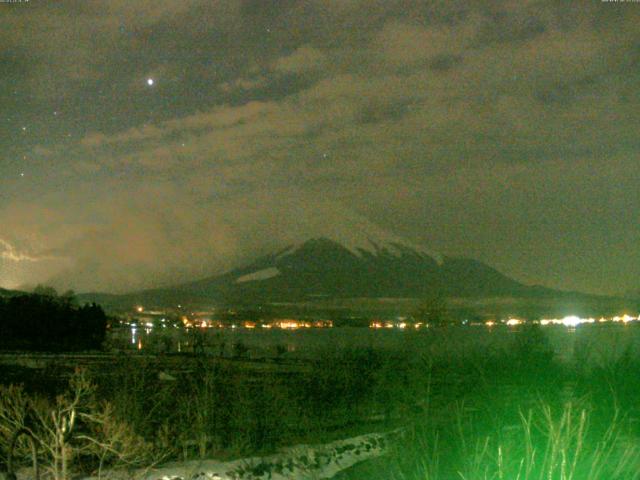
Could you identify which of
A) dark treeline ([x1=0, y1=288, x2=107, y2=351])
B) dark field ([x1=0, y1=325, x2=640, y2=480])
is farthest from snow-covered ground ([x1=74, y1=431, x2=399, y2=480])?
dark treeline ([x1=0, y1=288, x2=107, y2=351])

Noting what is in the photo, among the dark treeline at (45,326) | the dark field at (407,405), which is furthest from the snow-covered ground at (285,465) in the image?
the dark treeline at (45,326)

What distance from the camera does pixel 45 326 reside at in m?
66.8

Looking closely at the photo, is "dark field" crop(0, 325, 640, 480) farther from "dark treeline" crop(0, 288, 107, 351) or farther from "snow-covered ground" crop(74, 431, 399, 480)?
"dark treeline" crop(0, 288, 107, 351)

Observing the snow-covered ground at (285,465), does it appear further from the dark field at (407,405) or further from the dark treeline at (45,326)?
the dark treeline at (45,326)

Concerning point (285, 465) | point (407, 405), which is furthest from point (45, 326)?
point (285, 465)

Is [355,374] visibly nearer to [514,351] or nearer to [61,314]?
[514,351]

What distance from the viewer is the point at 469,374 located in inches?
944

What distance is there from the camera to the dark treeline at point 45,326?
65.5 metres

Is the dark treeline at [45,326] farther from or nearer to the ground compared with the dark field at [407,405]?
farther from the ground

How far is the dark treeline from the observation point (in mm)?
65500

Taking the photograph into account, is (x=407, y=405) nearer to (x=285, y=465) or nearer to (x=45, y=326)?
(x=285, y=465)

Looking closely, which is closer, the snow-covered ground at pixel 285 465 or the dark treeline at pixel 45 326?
the snow-covered ground at pixel 285 465

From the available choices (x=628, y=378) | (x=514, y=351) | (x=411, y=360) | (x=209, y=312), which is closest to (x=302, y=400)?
(x=411, y=360)

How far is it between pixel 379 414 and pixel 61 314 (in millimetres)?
51052
